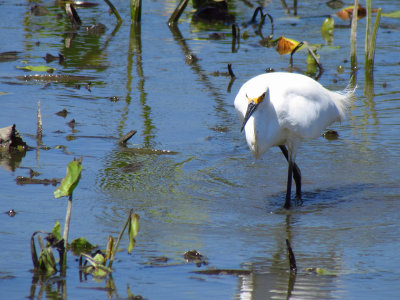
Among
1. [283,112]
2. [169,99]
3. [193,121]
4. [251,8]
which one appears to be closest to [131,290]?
[283,112]

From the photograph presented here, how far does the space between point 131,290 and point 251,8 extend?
36.2 feet

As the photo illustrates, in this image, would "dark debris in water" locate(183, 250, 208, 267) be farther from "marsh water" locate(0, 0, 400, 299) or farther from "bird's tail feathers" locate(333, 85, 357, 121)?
"bird's tail feathers" locate(333, 85, 357, 121)

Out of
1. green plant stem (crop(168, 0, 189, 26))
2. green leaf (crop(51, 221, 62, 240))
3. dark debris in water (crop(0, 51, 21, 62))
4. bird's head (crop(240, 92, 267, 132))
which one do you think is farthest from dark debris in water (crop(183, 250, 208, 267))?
green plant stem (crop(168, 0, 189, 26))

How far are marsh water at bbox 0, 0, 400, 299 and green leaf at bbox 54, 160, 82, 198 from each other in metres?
0.50

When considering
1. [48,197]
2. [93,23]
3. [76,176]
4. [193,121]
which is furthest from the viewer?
[93,23]

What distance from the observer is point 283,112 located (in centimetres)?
573

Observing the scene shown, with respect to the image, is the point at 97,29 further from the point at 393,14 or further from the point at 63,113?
the point at 393,14

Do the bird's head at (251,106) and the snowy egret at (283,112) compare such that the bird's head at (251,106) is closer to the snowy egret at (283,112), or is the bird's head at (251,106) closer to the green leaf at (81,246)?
the snowy egret at (283,112)

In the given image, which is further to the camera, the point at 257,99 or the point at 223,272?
the point at 257,99

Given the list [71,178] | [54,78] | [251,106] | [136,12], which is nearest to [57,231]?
[71,178]

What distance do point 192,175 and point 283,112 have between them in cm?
98

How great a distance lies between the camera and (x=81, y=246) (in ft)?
14.3

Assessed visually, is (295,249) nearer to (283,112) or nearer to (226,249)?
(226,249)

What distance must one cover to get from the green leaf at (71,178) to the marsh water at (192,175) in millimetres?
500
